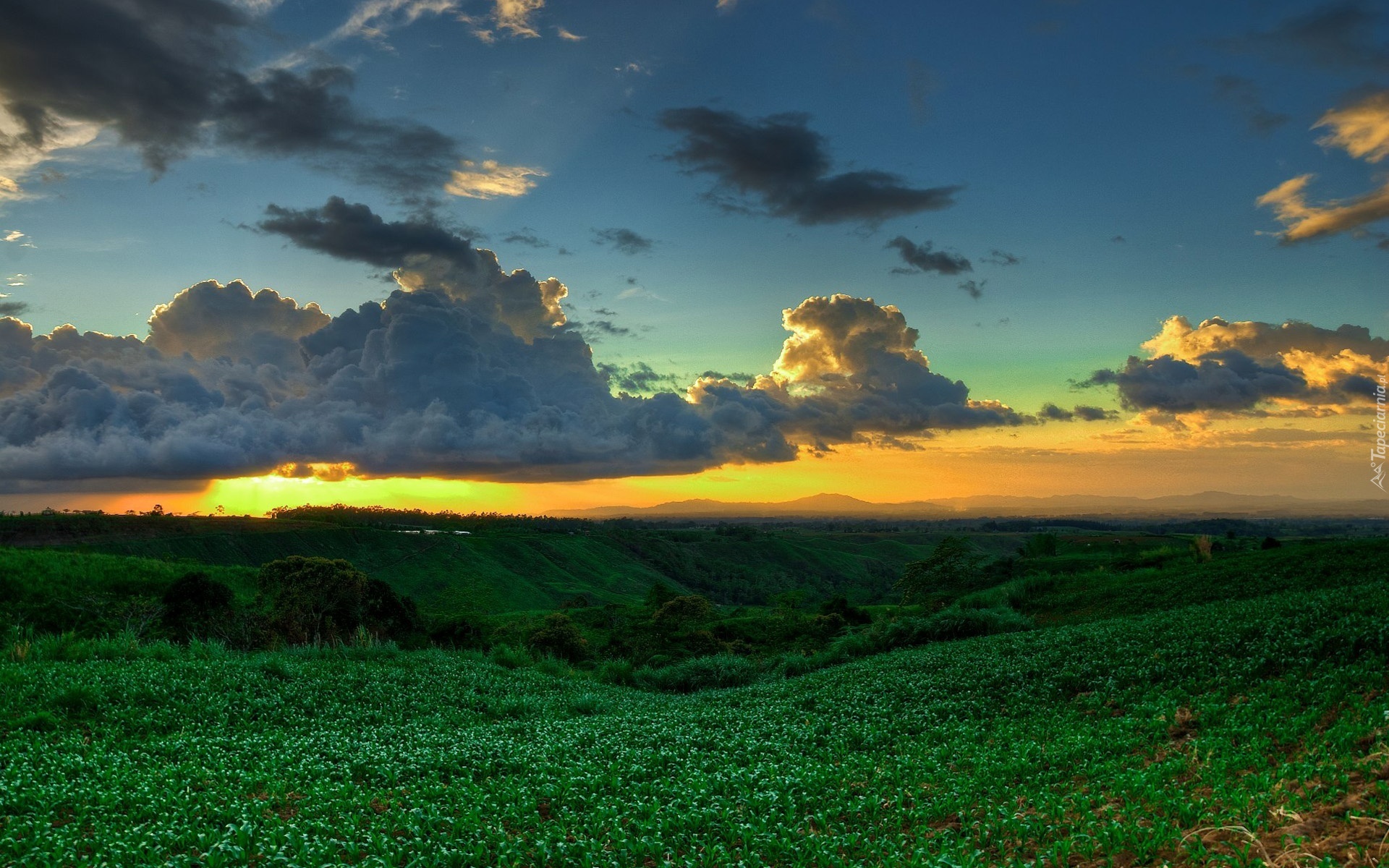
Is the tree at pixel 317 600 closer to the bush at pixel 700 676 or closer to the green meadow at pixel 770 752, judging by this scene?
the green meadow at pixel 770 752

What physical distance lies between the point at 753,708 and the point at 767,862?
11.3 metres

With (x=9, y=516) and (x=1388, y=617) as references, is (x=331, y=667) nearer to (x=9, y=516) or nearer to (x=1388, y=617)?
(x=1388, y=617)

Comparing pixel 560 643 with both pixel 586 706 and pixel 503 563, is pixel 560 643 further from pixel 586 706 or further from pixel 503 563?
pixel 503 563

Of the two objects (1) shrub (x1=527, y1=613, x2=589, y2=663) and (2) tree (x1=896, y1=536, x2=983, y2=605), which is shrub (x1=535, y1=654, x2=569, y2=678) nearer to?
(1) shrub (x1=527, y1=613, x2=589, y2=663)

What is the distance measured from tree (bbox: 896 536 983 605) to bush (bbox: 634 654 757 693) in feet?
59.0

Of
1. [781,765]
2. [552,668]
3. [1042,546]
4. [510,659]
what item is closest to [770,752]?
[781,765]

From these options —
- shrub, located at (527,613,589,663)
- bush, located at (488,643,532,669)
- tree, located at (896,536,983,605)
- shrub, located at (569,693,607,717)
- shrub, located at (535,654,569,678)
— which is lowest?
shrub, located at (527,613,589,663)

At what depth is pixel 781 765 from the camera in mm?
14664

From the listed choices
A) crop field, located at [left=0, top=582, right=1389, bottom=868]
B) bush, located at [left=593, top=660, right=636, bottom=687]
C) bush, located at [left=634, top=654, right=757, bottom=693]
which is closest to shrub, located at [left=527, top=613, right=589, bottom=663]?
bush, located at [left=593, top=660, right=636, bottom=687]

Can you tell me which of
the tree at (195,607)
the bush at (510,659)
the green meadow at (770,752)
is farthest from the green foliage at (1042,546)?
the tree at (195,607)

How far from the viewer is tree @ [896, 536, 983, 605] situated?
1908 inches

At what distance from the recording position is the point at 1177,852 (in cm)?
897

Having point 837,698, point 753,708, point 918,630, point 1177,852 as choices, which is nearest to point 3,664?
point 753,708

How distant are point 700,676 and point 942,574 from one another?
21.3 metres
